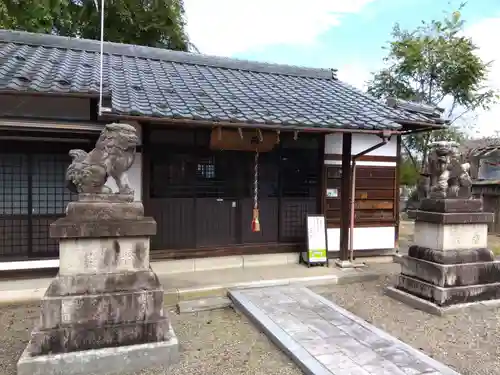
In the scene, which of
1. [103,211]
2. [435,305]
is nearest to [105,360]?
[103,211]

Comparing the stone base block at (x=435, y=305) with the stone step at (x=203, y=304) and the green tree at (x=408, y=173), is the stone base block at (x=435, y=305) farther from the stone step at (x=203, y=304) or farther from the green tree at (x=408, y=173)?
the green tree at (x=408, y=173)

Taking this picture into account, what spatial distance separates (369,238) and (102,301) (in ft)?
22.2

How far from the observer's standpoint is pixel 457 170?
6.46m

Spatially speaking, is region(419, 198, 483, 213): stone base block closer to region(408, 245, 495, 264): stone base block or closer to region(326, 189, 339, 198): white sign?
region(408, 245, 495, 264): stone base block

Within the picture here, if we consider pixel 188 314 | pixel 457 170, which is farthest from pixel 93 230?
pixel 457 170

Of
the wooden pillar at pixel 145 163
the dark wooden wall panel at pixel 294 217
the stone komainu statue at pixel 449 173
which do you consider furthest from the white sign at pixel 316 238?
the wooden pillar at pixel 145 163

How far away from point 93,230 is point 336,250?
615cm

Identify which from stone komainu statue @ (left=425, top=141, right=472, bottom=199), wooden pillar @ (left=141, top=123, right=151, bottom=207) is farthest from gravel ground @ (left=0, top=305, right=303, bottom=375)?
stone komainu statue @ (left=425, top=141, right=472, bottom=199)

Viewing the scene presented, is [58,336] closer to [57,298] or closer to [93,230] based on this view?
[57,298]

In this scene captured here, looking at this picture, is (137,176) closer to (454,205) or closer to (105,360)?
(105,360)

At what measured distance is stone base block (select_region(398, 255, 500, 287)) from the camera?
20.1 ft

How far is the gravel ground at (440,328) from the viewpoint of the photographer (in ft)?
14.8

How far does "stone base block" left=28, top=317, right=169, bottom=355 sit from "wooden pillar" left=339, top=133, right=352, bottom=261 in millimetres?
5070

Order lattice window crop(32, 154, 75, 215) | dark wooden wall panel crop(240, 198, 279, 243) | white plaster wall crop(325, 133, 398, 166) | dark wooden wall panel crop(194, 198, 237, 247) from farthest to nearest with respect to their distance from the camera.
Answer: white plaster wall crop(325, 133, 398, 166) < dark wooden wall panel crop(240, 198, 279, 243) < dark wooden wall panel crop(194, 198, 237, 247) < lattice window crop(32, 154, 75, 215)
